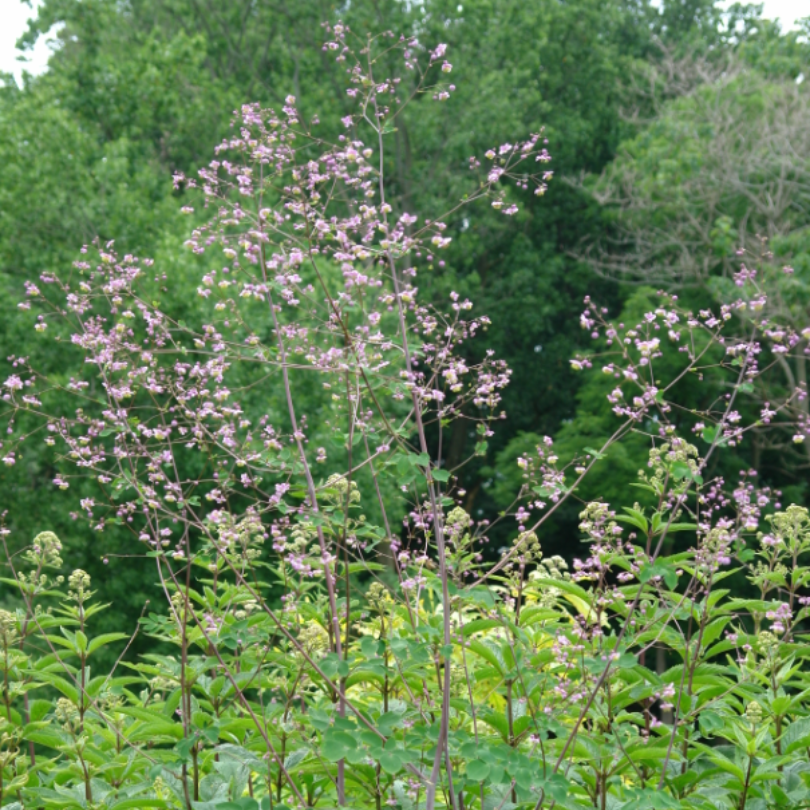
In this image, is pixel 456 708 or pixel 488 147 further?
pixel 488 147

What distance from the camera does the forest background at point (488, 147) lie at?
12672 mm

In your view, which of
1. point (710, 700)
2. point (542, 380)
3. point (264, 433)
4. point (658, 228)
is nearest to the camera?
point (710, 700)

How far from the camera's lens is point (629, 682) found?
274cm

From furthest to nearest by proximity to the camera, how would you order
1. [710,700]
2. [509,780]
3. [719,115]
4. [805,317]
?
[719,115], [805,317], [710,700], [509,780]

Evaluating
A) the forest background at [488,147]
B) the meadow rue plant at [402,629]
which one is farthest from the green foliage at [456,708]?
the forest background at [488,147]

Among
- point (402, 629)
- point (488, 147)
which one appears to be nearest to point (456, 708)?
point (402, 629)

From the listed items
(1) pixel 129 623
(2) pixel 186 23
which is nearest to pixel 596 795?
(1) pixel 129 623

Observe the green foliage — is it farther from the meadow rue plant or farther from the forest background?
the forest background

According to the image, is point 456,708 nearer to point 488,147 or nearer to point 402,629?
point 402,629

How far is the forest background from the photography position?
1267 centimetres

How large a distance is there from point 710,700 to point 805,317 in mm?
12263

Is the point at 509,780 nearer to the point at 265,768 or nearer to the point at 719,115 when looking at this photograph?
the point at 265,768

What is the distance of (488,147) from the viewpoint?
59.5ft

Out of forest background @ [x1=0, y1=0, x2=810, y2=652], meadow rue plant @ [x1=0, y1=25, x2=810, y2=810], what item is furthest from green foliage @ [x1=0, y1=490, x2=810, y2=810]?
forest background @ [x1=0, y1=0, x2=810, y2=652]
